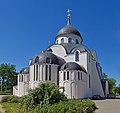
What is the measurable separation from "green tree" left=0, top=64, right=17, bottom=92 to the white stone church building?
1768 cm

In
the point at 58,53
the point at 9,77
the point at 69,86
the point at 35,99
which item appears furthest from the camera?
the point at 9,77

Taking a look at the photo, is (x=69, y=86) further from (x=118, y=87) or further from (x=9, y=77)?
(x=118, y=87)

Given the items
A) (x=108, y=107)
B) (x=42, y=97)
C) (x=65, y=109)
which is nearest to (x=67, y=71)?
(x=108, y=107)

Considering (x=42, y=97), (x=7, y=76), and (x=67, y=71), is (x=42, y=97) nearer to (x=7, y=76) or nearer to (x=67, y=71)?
(x=67, y=71)

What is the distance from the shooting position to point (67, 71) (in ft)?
126

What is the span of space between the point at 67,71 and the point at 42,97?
16.7 metres

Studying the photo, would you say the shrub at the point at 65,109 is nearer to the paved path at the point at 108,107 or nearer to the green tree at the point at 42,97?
the paved path at the point at 108,107

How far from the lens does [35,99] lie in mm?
21719

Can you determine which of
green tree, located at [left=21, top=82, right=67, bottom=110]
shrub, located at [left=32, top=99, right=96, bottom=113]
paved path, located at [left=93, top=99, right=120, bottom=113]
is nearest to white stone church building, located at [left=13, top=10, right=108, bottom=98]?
paved path, located at [left=93, top=99, right=120, bottom=113]

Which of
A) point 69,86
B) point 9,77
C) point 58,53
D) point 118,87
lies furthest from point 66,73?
point 118,87

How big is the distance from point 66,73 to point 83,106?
19574 mm

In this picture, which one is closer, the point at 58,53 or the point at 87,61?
the point at 87,61

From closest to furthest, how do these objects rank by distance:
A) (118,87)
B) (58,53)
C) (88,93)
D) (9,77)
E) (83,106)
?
(83,106) → (88,93) → (58,53) → (9,77) → (118,87)

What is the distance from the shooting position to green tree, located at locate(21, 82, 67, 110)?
21295 millimetres
